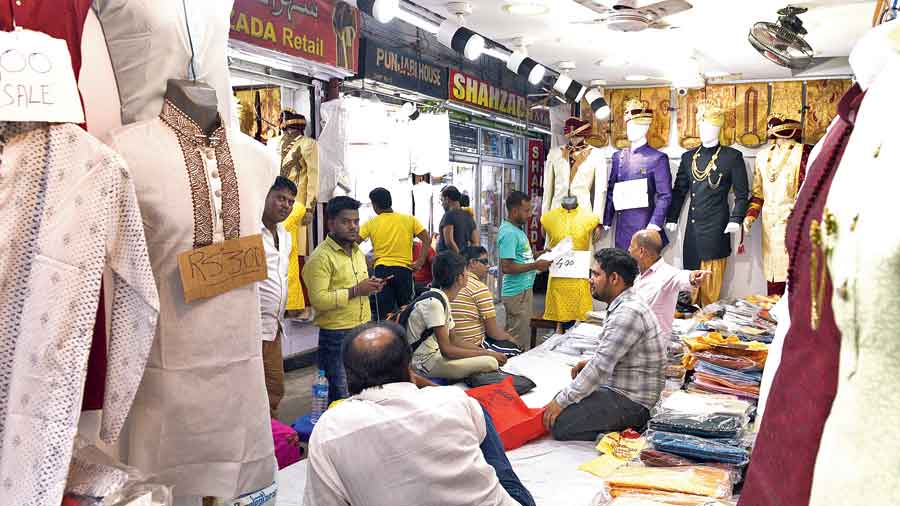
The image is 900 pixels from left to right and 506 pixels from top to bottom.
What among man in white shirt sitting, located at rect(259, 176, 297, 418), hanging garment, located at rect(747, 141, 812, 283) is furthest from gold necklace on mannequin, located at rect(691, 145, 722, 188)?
man in white shirt sitting, located at rect(259, 176, 297, 418)

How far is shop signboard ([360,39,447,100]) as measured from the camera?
6.67 meters

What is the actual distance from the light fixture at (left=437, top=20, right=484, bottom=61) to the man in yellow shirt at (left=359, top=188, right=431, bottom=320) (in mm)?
1293

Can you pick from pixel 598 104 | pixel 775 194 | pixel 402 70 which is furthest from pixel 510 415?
pixel 598 104

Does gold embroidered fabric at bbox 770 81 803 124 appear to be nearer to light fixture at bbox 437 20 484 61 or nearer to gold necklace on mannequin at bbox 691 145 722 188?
gold necklace on mannequin at bbox 691 145 722 188

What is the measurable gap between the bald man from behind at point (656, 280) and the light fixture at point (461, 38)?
2205mm

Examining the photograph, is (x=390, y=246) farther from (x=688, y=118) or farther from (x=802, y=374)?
(x=802, y=374)

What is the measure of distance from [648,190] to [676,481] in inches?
228

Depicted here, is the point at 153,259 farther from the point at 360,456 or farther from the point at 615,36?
the point at 615,36

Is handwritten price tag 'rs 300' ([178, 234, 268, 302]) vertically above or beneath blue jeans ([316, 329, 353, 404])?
above

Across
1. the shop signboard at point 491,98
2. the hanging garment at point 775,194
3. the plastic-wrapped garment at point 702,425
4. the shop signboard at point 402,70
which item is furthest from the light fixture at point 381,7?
the hanging garment at point 775,194

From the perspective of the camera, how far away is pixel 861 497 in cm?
63

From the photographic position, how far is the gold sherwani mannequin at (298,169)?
232 inches

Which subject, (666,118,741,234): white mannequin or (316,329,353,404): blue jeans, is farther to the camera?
(666,118,741,234): white mannequin

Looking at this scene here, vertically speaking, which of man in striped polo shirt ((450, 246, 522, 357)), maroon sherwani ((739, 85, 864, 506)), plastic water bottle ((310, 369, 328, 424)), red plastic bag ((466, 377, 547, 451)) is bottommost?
plastic water bottle ((310, 369, 328, 424))
